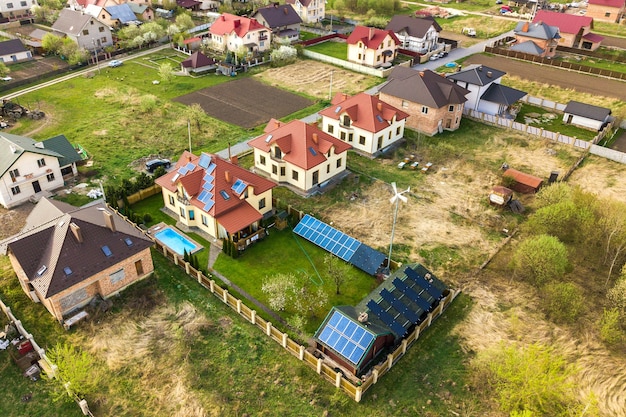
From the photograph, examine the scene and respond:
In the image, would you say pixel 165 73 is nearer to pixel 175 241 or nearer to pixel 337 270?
pixel 175 241

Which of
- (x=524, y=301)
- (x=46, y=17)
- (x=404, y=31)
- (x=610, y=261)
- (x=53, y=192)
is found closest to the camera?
(x=524, y=301)

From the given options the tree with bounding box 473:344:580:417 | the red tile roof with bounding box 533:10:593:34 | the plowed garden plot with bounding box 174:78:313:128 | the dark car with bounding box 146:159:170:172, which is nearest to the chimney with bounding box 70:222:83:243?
the dark car with bounding box 146:159:170:172

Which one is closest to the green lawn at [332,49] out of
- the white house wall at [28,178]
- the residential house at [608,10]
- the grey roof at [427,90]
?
the grey roof at [427,90]

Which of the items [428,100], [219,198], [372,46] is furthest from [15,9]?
[428,100]

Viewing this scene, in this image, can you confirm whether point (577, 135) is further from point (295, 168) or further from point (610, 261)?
point (295, 168)

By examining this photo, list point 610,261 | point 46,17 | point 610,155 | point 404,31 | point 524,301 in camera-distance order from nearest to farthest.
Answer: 1. point 524,301
2. point 610,261
3. point 610,155
4. point 404,31
5. point 46,17

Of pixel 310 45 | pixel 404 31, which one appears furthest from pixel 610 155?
pixel 310 45
